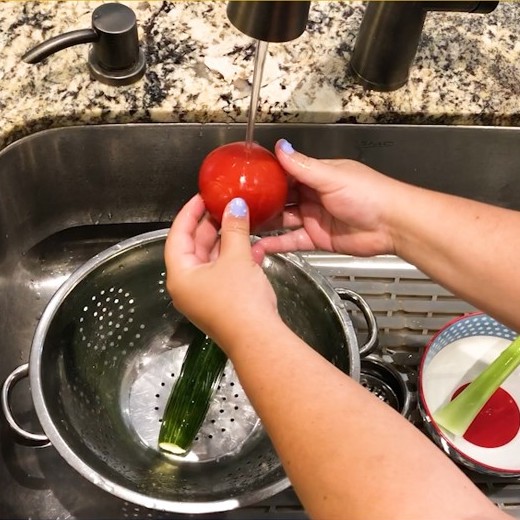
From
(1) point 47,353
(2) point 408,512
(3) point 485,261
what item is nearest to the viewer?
(2) point 408,512

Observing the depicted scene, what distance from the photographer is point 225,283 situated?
0.58 metres

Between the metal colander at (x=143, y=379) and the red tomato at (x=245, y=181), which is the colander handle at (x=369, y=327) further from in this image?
the red tomato at (x=245, y=181)

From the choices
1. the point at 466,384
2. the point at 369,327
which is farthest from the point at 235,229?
the point at 466,384

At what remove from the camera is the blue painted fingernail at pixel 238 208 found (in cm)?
64

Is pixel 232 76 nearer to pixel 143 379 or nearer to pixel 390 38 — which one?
pixel 390 38

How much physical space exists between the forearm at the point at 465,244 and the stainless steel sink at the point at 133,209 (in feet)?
0.76

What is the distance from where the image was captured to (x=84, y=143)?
0.88 metres

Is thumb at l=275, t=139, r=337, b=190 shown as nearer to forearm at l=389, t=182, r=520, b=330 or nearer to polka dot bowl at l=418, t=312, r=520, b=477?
forearm at l=389, t=182, r=520, b=330

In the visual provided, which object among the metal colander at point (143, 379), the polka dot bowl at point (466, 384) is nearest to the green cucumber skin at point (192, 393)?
the metal colander at point (143, 379)

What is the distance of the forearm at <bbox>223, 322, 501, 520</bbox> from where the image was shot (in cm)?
48

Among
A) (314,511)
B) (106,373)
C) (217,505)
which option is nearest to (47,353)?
(106,373)

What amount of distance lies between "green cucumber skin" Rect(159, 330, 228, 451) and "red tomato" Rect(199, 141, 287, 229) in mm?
242

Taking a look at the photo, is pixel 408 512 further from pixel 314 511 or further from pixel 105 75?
pixel 105 75

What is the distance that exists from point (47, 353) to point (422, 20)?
0.59 metres
